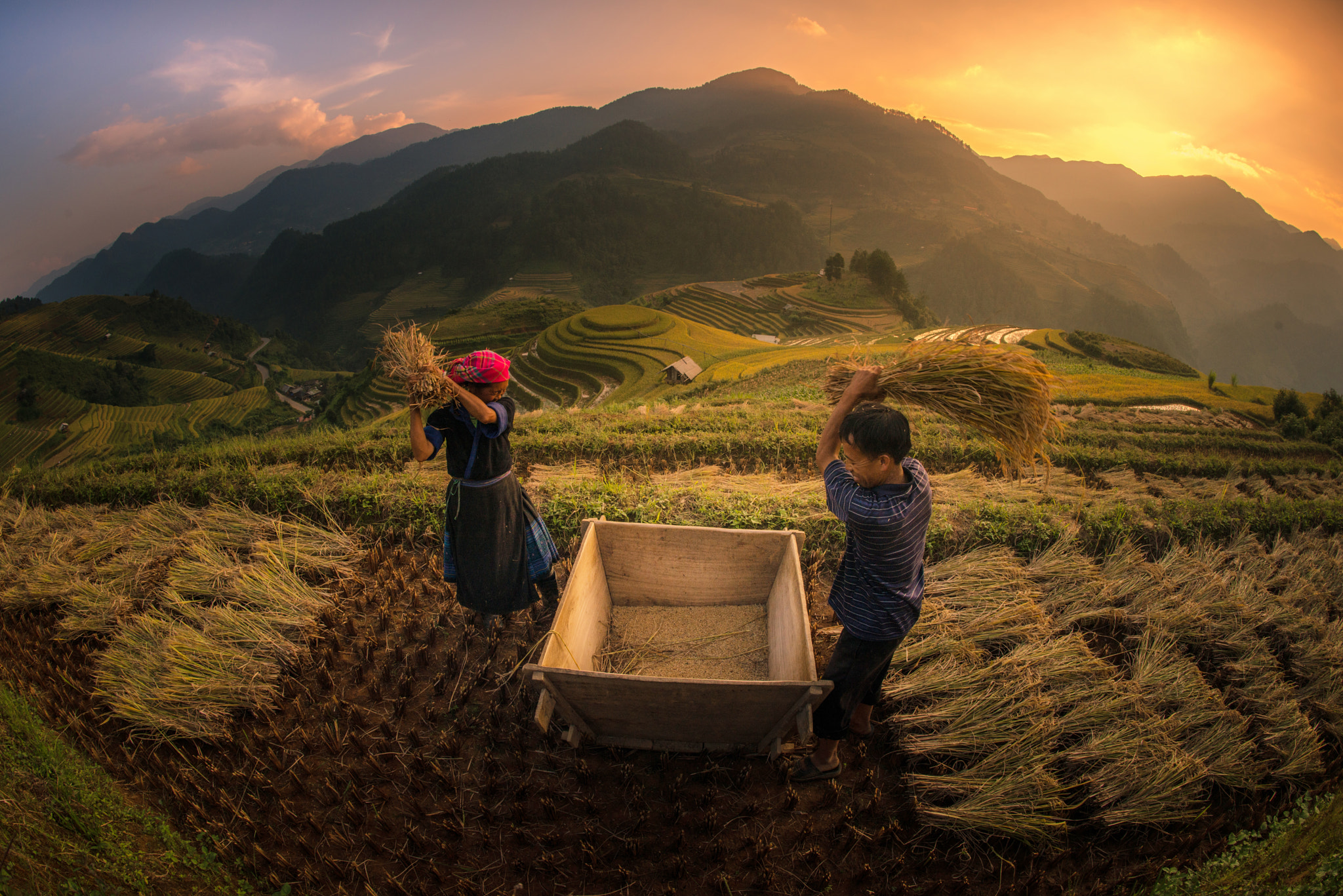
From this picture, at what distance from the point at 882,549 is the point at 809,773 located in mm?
1151

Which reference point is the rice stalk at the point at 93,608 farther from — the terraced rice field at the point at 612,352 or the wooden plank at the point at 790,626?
the terraced rice field at the point at 612,352

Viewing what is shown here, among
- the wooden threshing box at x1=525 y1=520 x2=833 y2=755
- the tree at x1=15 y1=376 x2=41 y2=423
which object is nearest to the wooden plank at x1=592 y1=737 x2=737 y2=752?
the wooden threshing box at x1=525 y1=520 x2=833 y2=755

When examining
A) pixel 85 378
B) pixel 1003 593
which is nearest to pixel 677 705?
pixel 1003 593

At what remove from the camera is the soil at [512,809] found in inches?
81.0

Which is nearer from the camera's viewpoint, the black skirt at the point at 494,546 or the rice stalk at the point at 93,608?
the black skirt at the point at 494,546

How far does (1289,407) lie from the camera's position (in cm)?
1035

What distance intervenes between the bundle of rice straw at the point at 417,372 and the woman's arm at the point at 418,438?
0.05 m

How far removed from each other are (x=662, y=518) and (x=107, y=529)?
4.29 meters

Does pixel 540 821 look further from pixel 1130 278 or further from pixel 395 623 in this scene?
pixel 1130 278

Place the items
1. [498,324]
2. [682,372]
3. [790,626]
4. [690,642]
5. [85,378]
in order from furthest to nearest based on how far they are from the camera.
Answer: [498,324] → [85,378] → [682,372] → [690,642] → [790,626]

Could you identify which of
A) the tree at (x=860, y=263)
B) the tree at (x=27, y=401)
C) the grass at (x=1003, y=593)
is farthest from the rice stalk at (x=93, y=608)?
the tree at (x=860, y=263)

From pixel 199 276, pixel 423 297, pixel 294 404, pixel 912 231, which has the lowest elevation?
pixel 294 404

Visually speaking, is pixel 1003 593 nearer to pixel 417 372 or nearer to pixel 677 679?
pixel 677 679

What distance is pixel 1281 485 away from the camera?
19.9ft
